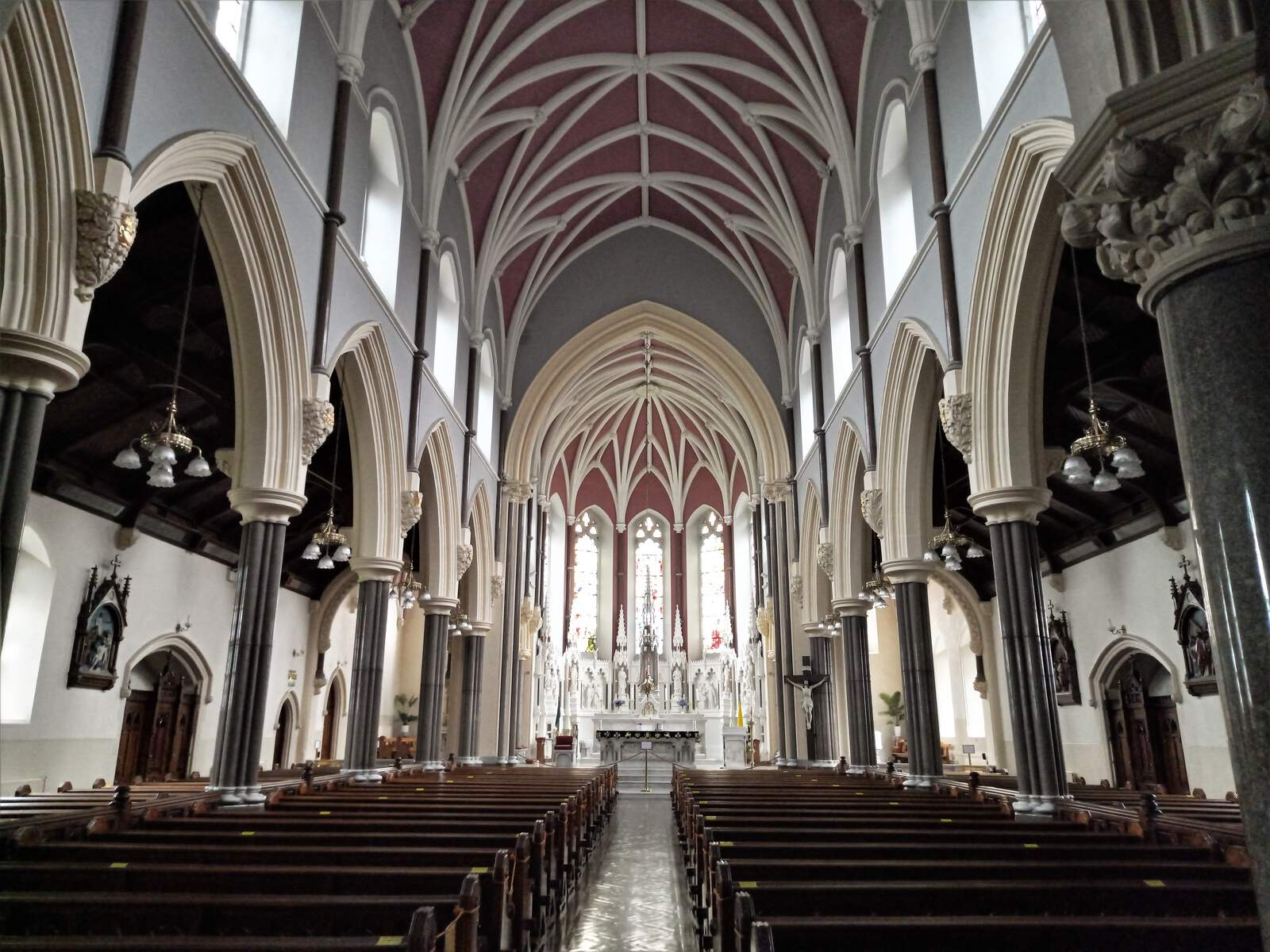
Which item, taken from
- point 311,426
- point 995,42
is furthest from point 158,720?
point 995,42

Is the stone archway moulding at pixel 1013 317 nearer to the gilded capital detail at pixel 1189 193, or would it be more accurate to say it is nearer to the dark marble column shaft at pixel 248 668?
the gilded capital detail at pixel 1189 193

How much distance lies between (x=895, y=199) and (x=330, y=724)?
19.3m

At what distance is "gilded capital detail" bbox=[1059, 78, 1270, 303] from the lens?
346cm

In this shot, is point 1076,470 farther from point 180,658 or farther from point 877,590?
point 180,658

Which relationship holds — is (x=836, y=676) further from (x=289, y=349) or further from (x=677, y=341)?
(x=289, y=349)

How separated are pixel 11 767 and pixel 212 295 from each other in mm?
7197

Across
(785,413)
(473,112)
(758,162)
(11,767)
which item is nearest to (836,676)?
(785,413)

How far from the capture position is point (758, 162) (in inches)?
731

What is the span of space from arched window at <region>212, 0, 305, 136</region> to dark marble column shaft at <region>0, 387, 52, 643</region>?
504 centimetres

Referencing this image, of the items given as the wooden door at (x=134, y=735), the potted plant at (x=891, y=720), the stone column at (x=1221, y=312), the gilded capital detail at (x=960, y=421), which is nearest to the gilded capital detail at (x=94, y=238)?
the stone column at (x=1221, y=312)

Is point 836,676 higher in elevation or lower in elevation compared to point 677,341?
lower

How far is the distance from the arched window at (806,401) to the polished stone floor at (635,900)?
10795mm

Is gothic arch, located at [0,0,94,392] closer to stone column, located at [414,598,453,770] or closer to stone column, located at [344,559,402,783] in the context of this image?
stone column, located at [344,559,402,783]

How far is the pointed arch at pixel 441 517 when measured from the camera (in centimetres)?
1603
